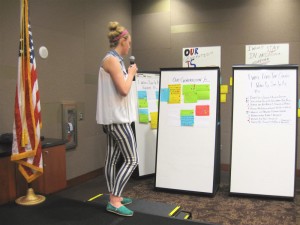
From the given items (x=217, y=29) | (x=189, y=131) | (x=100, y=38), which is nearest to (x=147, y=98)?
(x=189, y=131)

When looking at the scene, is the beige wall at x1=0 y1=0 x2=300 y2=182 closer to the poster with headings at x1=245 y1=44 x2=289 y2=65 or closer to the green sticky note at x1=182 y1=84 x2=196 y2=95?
the poster with headings at x1=245 y1=44 x2=289 y2=65

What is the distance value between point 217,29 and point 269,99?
61.4 inches

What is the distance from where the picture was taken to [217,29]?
14.1 ft

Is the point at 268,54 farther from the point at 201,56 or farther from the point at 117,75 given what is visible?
the point at 117,75

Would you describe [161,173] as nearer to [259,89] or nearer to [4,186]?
[259,89]

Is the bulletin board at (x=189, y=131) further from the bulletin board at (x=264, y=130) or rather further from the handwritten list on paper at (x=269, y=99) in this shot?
the handwritten list on paper at (x=269, y=99)

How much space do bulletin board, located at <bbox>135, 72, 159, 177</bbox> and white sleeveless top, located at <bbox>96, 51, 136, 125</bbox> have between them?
1.57m

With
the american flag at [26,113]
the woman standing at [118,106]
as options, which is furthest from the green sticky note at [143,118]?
the american flag at [26,113]

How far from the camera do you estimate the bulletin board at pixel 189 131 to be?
10.6 feet

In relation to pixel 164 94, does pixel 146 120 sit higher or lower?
lower

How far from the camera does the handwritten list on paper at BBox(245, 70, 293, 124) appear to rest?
314 cm

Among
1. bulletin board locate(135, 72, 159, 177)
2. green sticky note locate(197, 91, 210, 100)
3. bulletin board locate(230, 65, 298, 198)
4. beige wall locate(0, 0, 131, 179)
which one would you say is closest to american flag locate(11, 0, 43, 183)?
beige wall locate(0, 0, 131, 179)

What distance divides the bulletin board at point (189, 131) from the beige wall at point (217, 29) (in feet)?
3.64

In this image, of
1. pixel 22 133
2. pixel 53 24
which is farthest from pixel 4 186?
pixel 53 24
